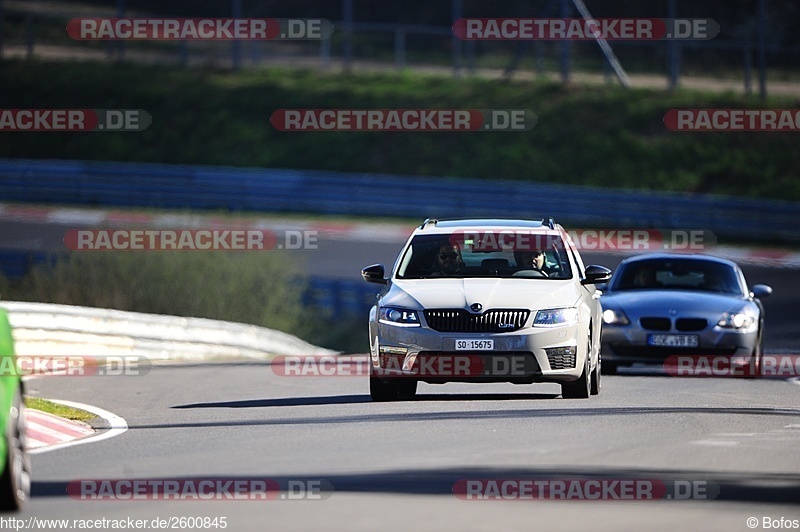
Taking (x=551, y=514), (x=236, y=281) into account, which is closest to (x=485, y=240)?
(x=551, y=514)

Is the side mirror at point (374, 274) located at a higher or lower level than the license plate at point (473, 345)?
higher

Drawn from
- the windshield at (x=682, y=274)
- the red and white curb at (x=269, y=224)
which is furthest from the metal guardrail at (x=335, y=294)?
the windshield at (x=682, y=274)

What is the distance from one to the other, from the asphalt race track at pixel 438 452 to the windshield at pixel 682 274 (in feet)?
4.52

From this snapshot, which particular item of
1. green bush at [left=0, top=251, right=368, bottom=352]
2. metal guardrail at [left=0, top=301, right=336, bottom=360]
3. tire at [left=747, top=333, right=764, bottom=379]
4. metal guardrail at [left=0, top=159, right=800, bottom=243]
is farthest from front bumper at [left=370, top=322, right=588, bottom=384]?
metal guardrail at [left=0, top=159, right=800, bottom=243]

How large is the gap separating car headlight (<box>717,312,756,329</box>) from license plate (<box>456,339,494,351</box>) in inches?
201

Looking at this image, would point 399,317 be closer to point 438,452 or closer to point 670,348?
point 438,452

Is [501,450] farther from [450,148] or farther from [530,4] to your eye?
[530,4]

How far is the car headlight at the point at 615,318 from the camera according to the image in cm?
1848

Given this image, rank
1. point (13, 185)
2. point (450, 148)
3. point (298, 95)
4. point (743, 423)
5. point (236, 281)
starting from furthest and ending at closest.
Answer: point (298, 95), point (450, 148), point (13, 185), point (236, 281), point (743, 423)

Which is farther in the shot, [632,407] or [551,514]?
[632,407]

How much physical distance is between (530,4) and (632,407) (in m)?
42.4

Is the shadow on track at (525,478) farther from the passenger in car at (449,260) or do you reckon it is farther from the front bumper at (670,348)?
the front bumper at (670,348)

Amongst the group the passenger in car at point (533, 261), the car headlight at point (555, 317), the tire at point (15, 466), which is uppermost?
the passenger in car at point (533, 261)

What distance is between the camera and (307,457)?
1105cm
